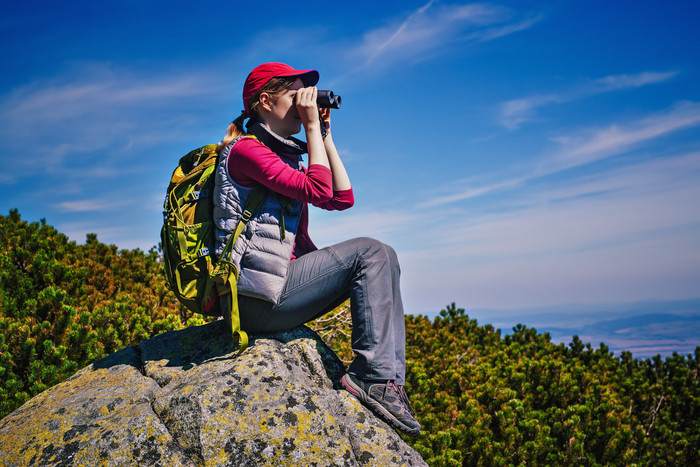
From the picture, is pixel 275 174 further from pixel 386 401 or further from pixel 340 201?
pixel 386 401

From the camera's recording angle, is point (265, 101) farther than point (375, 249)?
Yes

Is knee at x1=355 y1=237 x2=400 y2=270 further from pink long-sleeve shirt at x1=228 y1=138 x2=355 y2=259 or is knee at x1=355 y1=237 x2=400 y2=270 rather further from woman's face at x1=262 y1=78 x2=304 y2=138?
woman's face at x1=262 y1=78 x2=304 y2=138

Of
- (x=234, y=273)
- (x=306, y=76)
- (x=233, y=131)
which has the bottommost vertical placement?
(x=234, y=273)

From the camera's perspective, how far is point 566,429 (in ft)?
19.0

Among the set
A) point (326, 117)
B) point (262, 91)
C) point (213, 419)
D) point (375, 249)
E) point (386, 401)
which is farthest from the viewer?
point (326, 117)

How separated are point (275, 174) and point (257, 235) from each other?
39 centimetres

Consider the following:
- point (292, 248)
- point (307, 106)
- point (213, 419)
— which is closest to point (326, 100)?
point (307, 106)

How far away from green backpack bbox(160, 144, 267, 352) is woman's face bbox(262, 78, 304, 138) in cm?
45

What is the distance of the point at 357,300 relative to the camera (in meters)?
3.14

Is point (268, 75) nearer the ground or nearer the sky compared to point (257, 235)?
nearer the sky

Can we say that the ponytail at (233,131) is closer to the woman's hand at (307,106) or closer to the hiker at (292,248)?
the hiker at (292,248)

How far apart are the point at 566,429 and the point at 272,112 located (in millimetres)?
4836

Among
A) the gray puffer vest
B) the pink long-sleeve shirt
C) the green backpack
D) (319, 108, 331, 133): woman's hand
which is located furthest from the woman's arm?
the green backpack

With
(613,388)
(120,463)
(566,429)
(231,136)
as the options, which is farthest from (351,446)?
(613,388)
